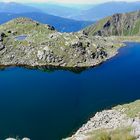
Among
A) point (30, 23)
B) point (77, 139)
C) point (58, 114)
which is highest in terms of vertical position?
point (30, 23)

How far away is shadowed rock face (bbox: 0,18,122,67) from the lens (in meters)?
149

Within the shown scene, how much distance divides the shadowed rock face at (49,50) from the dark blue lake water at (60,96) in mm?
8418

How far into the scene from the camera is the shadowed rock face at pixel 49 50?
489 ft

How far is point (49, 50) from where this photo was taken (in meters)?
151

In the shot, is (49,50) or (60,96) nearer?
(60,96)

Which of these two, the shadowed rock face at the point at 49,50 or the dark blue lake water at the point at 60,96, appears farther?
the shadowed rock face at the point at 49,50

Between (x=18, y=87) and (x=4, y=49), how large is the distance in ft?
152

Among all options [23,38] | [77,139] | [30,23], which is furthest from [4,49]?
[77,139]

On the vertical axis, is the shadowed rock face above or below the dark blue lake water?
above

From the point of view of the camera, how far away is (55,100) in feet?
316

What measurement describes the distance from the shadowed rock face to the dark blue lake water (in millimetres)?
8418

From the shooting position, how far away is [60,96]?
330 feet

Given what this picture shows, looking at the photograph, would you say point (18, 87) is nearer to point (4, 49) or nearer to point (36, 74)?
point (36, 74)

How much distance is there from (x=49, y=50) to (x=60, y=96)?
175ft
